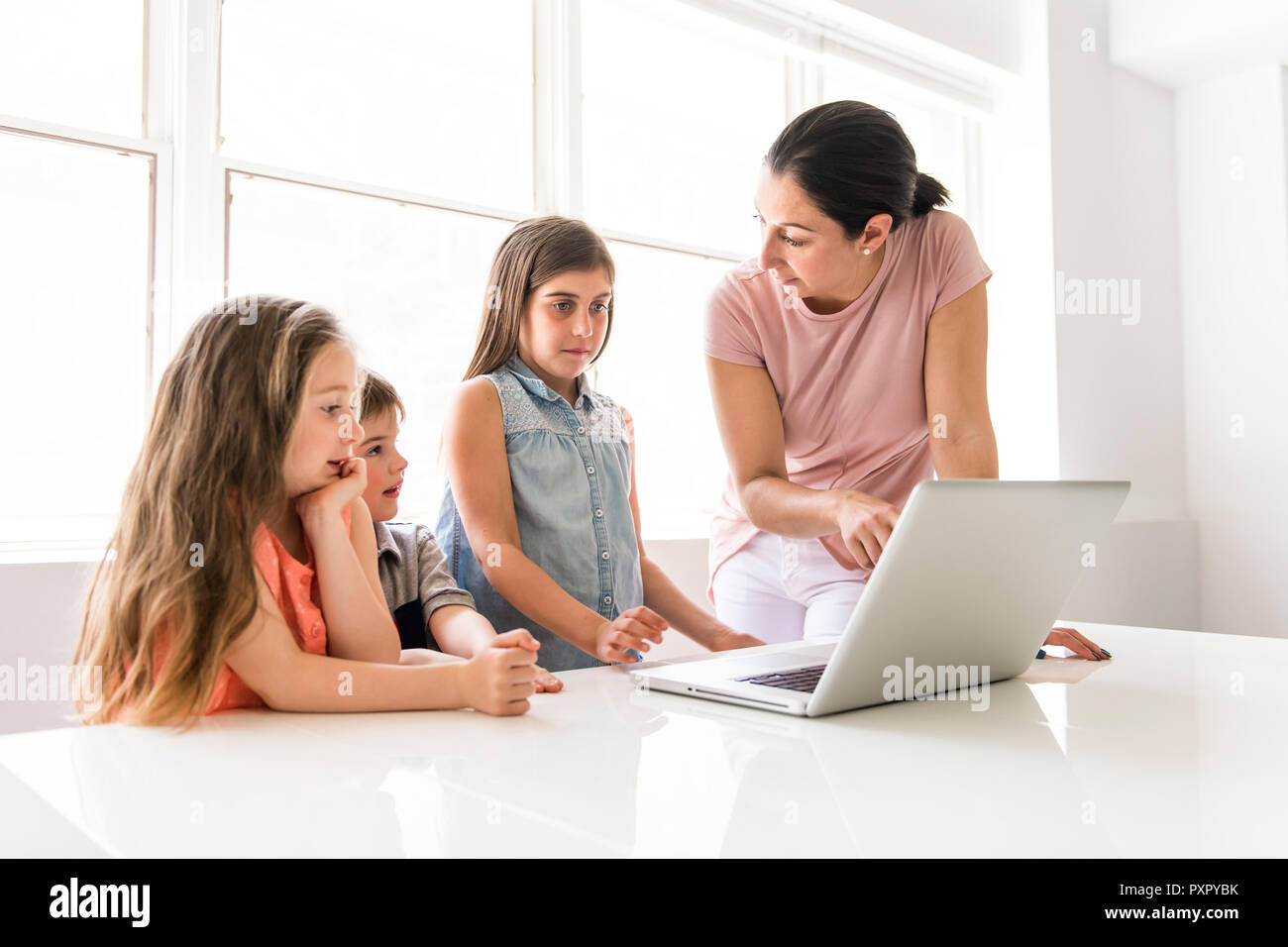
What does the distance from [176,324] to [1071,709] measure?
6.02 ft

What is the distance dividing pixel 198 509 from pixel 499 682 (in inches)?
12.7

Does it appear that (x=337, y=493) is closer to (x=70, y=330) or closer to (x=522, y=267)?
(x=522, y=267)

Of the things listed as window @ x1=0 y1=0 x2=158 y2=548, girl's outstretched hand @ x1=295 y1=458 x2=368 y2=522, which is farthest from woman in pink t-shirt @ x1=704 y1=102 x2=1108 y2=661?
window @ x1=0 y1=0 x2=158 y2=548

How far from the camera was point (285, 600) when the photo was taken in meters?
1.02

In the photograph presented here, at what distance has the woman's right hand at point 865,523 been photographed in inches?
39.6

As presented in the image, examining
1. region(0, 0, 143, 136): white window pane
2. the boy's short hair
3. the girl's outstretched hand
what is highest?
region(0, 0, 143, 136): white window pane

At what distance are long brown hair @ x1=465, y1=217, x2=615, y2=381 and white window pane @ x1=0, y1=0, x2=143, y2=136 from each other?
1.00 m

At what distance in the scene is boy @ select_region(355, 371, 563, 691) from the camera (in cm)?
125

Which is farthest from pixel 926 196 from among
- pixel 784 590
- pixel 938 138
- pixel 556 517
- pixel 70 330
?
pixel 938 138

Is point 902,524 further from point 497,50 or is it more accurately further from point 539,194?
point 497,50

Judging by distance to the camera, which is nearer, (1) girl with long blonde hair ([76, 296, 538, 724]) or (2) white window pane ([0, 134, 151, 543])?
(1) girl with long blonde hair ([76, 296, 538, 724])

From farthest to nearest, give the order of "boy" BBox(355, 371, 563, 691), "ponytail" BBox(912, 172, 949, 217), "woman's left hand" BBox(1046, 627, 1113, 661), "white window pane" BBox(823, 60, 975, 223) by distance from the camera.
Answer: "white window pane" BBox(823, 60, 975, 223) → "ponytail" BBox(912, 172, 949, 217) → "boy" BBox(355, 371, 563, 691) → "woman's left hand" BBox(1046, 627, 1113, 661)

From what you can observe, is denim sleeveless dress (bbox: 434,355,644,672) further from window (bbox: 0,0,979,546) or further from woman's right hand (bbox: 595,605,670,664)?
window (bbox: 0,0,979,546)
